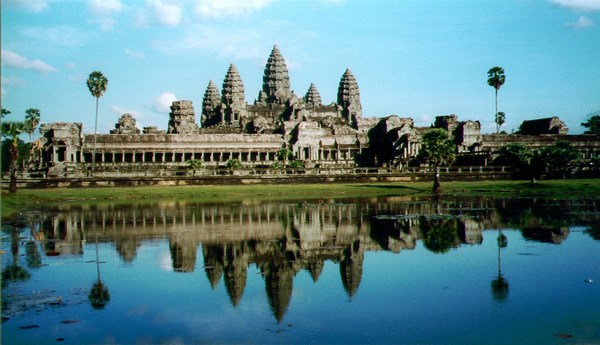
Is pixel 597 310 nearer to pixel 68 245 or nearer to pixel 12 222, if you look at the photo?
pixel 68 245

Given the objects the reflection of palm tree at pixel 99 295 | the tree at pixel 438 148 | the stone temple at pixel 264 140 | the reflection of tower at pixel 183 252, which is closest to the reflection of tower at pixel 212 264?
the reflection of tower at pixel 183 252

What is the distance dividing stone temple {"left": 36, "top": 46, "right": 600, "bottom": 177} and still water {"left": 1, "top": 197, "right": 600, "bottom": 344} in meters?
61.9

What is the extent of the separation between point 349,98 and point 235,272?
140m

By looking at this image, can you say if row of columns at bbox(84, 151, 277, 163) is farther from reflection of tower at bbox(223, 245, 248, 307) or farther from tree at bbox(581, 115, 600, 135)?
reflection of tower at bbox(223, 245, 248, 307)

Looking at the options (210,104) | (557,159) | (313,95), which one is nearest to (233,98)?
(210,104)

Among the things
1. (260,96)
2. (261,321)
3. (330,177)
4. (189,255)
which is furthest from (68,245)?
(260,96)

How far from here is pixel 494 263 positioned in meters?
18.5

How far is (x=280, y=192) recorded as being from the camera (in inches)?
2226

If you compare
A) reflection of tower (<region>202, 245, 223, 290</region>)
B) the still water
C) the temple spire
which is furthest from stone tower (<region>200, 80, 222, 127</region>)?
reflection of tower (<region>202, 245, 223, 290</region>)

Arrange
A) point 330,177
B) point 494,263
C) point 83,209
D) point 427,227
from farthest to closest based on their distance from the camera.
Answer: point 330,177
point 83,209
point 427,227
point 494,263

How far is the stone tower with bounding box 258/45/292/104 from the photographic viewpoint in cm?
15638

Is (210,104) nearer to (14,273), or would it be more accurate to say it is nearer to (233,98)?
(233,98)

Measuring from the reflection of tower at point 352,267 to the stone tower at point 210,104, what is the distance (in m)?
135

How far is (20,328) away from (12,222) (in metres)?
21.1
